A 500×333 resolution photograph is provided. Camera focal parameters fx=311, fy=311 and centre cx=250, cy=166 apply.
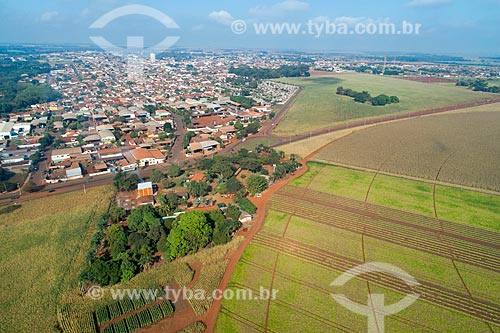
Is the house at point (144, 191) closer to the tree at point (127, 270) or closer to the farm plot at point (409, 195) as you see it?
the tree at point (127, 270)

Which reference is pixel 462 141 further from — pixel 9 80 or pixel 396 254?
pixel 9 80

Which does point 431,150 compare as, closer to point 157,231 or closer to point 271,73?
point 157,231

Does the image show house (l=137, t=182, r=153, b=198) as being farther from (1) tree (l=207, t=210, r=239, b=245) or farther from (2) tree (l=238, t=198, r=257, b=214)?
(2) tree (l=238, t=198, r=257, b=214)

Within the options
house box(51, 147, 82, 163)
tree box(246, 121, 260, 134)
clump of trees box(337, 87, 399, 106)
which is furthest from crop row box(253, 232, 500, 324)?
clump of trees box(337, 87, 399, 106)

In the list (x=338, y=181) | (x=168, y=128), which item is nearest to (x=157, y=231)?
(x=338, y=181)

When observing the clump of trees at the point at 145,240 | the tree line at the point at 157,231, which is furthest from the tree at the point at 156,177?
the clump of trees at the point at 145,240
